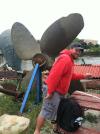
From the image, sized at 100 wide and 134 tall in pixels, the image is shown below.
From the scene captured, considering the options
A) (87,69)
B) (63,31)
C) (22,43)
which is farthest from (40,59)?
(87,69)

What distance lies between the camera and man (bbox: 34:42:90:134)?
19.7ft

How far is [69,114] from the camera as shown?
614 centimetres

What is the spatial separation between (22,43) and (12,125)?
3.72m

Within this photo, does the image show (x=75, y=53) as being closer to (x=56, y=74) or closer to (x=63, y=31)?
(x=56, y=74)

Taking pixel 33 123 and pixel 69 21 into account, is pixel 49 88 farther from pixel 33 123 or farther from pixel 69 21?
pixel 69 21

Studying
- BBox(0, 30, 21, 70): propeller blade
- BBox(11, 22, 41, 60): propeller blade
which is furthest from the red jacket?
BBox(0, 30, 21, 70): propeller blade

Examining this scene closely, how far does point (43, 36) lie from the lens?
898cm

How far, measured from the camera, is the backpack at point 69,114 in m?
6.15

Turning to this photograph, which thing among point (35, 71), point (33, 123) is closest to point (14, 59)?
point (35, 71)

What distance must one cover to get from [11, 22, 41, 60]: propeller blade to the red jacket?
136 inches

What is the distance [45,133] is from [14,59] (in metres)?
6.78

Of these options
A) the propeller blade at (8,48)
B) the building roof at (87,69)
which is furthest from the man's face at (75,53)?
the propeller blade at (8,48)

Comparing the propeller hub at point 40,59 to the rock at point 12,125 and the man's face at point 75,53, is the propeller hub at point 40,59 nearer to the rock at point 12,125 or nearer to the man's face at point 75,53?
the rock at point 12,125

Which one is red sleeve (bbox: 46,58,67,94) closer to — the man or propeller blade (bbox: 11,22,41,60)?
the man
